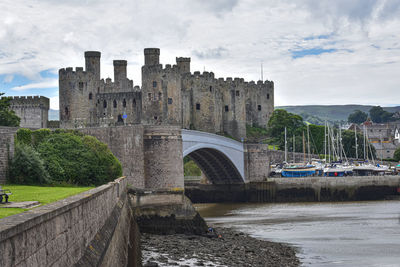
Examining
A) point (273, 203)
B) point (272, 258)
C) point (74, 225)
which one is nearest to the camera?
point (74, 225)

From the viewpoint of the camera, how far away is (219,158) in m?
47.2

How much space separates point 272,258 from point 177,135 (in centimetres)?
1173

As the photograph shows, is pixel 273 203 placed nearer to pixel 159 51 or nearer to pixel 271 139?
pixel 159 51

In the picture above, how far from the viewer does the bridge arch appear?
4081 cm

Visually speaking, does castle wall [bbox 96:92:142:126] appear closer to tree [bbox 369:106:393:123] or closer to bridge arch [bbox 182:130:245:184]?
bridge arch [bbox 182:130:245:184]

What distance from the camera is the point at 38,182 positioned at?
18.6 meters

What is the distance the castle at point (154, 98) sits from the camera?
59719mm

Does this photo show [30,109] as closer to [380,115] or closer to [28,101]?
[28,101]

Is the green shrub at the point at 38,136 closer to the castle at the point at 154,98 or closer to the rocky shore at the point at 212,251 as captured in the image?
the rocky shore at the point at 212,251

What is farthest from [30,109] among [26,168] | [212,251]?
[26,168]

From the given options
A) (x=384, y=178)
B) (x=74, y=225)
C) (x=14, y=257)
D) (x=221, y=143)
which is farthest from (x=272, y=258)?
(x=384, y=178)

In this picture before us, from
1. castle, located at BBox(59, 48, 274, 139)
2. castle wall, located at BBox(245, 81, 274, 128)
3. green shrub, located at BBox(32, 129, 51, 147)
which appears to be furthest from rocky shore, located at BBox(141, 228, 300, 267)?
castle wall, located at BBox(245, 81, 274, 128)

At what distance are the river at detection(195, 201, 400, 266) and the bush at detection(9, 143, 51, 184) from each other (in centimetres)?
887

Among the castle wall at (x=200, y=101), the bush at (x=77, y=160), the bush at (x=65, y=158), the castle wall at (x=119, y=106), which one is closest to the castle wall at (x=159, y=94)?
the castle wall at (x=119, y=106)
